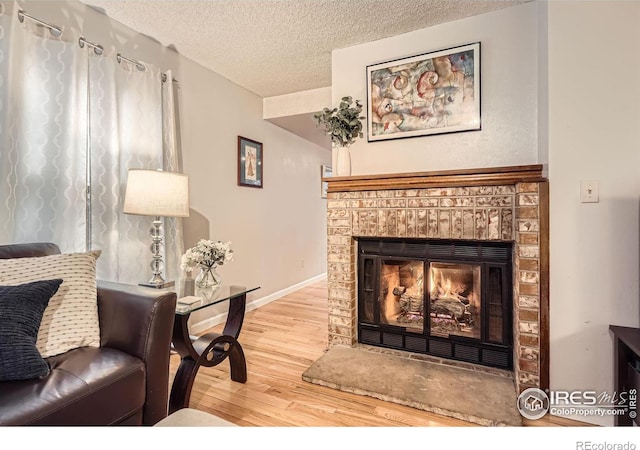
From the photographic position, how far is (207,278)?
2.11 metres

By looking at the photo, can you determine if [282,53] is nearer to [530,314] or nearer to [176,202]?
[176,202]

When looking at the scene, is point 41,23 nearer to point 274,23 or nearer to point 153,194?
point 153,194

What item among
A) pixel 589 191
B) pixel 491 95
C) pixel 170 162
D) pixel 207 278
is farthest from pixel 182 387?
pixel 491 95

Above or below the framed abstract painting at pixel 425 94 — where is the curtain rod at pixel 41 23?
above

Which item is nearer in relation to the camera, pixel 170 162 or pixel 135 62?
pixel 135 62

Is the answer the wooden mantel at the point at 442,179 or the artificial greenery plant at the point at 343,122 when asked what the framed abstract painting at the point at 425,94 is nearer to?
the artificial greenery plant at the point at 343,122

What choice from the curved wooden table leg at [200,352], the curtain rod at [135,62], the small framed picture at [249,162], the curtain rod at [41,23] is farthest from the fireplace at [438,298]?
the curtain rod at [41,23]

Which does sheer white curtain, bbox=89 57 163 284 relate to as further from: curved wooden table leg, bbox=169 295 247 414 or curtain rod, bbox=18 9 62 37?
curved wooden table leg, bbox=169 295 247 414

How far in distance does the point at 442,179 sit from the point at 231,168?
2.09 meters

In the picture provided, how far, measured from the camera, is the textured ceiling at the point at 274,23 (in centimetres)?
217

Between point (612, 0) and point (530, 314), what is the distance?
5.32ft

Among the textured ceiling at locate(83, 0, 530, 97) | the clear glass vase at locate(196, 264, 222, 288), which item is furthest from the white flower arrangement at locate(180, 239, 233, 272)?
the textured ceiling at locate(83, 0, 530, 97)

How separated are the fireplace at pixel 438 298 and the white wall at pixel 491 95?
61 centimetres
